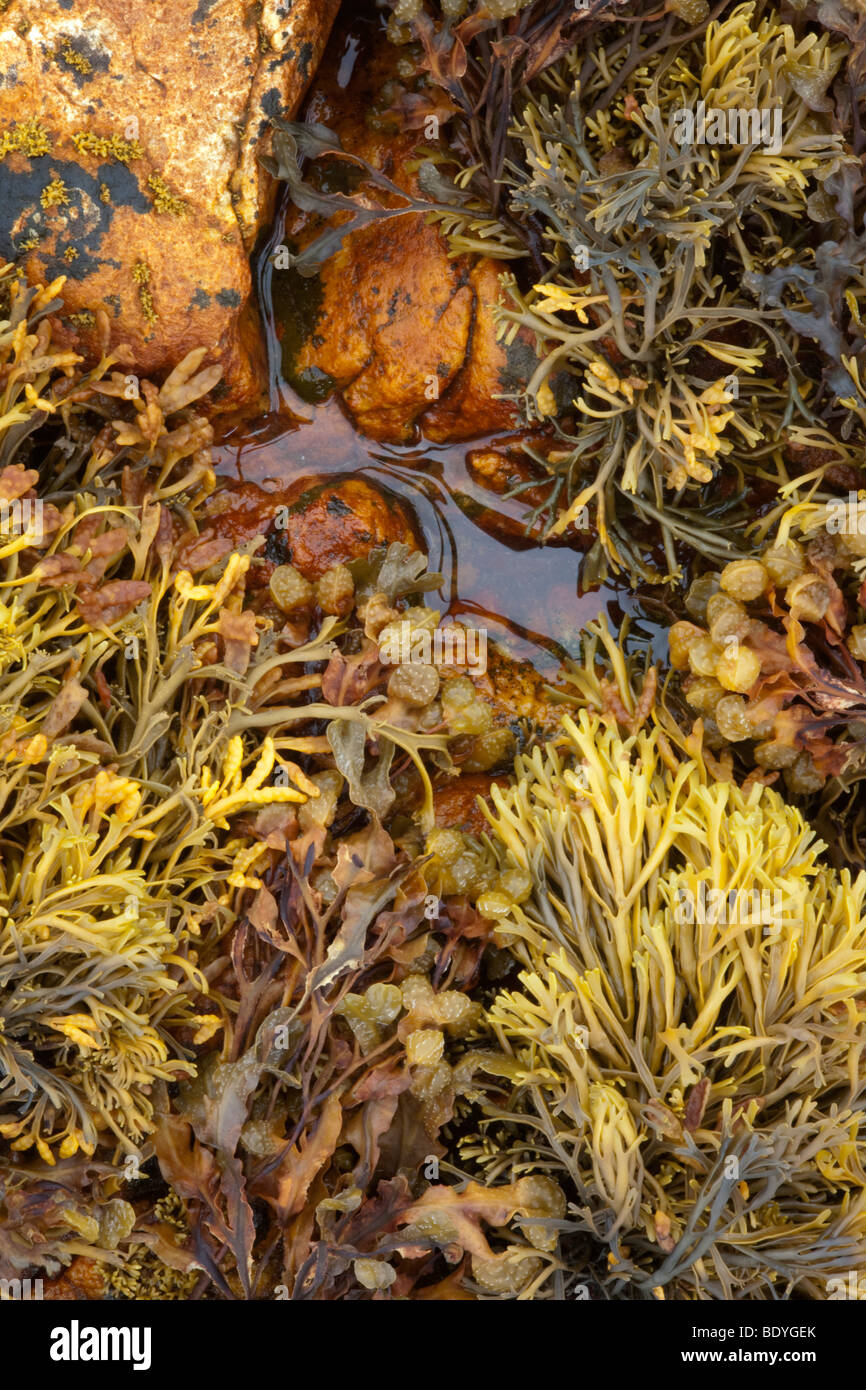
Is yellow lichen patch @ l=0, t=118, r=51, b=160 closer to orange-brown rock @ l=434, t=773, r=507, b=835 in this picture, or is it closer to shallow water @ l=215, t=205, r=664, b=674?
shallow water @ l=215, t=205, r=664, b=674

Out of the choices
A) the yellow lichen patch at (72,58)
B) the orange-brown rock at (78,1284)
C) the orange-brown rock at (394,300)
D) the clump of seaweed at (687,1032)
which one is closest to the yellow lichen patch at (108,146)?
the yellow lichen patch at (72,58)

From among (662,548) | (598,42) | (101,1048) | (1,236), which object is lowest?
(101,1048)

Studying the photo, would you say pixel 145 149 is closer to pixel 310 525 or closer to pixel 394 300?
pixel 394 300

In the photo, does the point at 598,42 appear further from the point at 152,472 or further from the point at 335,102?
the point at 152,472

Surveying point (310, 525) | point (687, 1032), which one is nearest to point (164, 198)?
point (310, 525)

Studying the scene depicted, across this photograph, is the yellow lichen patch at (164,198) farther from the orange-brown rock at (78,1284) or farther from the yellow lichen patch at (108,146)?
the orange-brown rock at (78,1284)

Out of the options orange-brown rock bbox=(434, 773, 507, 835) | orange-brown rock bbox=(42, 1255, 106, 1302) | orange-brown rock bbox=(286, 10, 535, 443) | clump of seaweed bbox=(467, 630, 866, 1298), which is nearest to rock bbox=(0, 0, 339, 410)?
orange-brown rock bbox=(286, 10, 535, 443)

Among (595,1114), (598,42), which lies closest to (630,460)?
(598,42)
